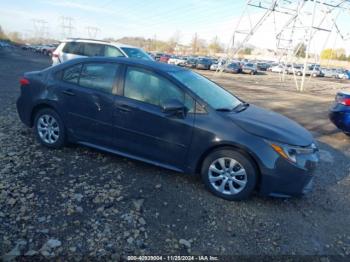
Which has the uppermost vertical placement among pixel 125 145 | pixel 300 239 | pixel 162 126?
pixel 162 126

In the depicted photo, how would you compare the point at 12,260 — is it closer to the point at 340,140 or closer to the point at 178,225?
the point at 178,225

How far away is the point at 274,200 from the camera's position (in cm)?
402

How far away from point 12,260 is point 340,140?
7.18 meters

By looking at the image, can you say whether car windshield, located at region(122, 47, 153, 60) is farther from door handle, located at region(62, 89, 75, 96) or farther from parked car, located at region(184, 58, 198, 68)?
parked car, located at region(184, 58, 198, 68)

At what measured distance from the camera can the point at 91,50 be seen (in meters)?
10.9

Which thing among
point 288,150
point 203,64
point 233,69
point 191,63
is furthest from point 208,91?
point 191,63

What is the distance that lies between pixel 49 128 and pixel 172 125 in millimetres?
2104

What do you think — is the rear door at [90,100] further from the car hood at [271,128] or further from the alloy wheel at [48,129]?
the car hood at [271,128]

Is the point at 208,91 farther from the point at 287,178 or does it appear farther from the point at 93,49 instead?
the point at 93,49

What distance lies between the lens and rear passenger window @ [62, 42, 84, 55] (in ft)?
36.4

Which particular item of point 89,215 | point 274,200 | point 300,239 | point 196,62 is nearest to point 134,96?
point 89,215

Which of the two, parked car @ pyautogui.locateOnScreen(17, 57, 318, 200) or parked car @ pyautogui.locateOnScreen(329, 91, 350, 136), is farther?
parked car @ pyautogui.locateOnScreen(329, 91, 350, 136)

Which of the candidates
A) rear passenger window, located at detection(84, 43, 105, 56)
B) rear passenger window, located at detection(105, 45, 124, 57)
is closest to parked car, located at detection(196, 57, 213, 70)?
rear passenger window, located at detection(84, 43, 105, 56)

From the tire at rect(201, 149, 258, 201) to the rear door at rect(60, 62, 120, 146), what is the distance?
1.45 meters
